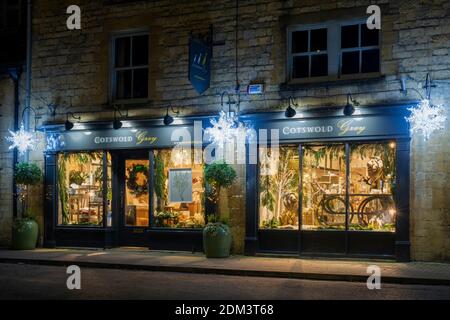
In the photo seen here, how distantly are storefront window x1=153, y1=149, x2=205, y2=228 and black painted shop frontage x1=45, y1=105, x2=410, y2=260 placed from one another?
26mm

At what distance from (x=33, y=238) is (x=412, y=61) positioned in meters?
10.5

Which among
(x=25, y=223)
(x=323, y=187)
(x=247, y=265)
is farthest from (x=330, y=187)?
(x=25, y=223)

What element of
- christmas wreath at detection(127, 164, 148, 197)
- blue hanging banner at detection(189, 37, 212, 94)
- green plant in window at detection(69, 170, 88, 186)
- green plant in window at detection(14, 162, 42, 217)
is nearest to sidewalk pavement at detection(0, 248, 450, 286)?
christmas wreath at detection(127, 164, 148, 197)

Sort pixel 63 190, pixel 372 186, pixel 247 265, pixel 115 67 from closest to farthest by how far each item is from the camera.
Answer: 1. pixel 247 265
2. pixel 372 186
3. pixel 115 67
4. pixel 63 190

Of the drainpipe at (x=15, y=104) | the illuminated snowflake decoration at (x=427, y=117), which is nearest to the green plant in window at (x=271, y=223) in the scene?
the illuminated snowflake decoration at (x=427, y=117)

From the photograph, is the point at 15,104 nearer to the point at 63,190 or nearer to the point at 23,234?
the point at 63,190

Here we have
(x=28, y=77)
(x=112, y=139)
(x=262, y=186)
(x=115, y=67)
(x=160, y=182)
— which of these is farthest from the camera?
(x=28, y=77)

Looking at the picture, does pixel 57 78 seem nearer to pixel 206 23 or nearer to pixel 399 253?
pixel 206 23

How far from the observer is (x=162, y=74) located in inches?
582

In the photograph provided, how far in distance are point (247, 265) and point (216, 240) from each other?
1520mm

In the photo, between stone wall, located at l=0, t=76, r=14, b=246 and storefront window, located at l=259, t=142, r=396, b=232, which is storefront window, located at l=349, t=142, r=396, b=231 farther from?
stone wall, located at l=0, t=76, r=14, b=246

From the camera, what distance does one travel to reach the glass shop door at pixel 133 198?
15359mm

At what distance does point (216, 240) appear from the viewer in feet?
43.5
